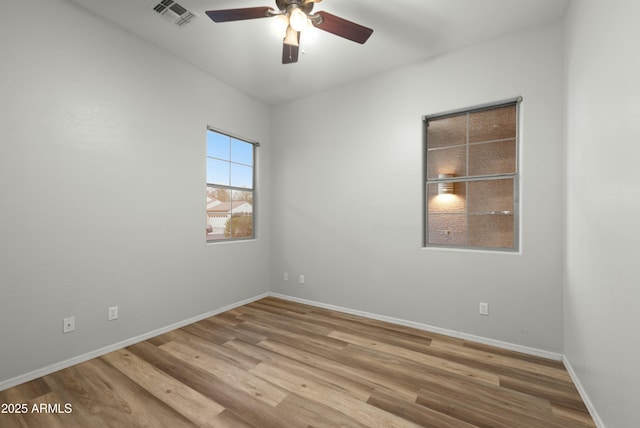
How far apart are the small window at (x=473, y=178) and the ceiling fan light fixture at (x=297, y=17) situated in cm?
171

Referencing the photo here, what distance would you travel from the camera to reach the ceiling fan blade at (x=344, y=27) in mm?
1969

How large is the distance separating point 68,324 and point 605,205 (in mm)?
3803

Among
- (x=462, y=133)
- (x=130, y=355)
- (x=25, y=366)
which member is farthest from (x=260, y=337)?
(x=462, y=133)

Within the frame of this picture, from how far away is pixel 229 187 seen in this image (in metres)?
3.70

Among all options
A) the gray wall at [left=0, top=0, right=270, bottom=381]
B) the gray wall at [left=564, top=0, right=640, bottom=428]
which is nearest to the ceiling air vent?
the gray wall at [left=0, top=0, right=270, bottom=381]

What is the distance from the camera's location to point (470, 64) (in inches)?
108

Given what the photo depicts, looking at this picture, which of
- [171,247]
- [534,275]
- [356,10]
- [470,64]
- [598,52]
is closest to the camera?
[598,52]

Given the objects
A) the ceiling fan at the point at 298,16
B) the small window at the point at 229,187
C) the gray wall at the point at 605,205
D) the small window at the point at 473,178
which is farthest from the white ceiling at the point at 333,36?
the small window at the point at 229,187

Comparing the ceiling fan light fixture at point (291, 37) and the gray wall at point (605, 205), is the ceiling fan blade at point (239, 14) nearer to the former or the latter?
the ceiling fan light fixture at point (291, 37)

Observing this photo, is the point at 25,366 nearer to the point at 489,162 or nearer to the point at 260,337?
the point at 260,337

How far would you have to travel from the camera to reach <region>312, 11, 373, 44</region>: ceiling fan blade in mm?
1969

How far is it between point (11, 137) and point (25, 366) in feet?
5.45

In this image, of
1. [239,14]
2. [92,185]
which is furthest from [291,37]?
[92,185]

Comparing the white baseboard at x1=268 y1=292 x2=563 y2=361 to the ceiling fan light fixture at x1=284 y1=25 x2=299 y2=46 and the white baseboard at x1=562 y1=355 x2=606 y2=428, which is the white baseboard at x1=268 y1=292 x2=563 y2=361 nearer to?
the white baseboard at x1=562 y1=355 x2=606 y2=428
